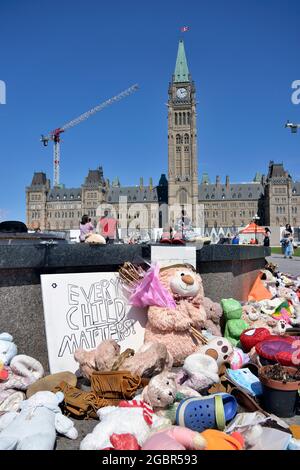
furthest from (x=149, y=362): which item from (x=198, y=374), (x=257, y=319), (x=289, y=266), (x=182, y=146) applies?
(x=182, y=146)

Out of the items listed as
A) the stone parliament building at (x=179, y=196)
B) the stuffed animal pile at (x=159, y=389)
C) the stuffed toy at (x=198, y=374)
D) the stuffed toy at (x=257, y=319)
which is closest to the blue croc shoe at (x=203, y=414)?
the stuffed animal pile at (x=159, y=389)

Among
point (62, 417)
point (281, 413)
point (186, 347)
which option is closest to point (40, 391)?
point (62, 417)

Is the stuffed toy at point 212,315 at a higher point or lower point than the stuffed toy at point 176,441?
higher

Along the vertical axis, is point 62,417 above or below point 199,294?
below

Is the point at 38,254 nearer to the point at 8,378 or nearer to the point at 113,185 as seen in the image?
the point at 8,378

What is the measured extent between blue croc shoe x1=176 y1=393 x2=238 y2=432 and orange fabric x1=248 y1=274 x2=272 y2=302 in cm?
415

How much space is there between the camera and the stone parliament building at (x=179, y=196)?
106500 millimetres

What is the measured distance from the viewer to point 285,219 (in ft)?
346

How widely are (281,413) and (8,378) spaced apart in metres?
2.20

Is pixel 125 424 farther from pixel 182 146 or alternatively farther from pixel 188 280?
pixel 182 146

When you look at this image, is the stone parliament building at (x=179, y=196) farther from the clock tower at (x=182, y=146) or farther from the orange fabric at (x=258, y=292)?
the orange fabric at (x=258, y=292)

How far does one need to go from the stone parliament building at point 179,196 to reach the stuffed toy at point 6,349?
322 feet

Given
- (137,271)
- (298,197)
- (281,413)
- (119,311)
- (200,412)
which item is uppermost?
(298,197)

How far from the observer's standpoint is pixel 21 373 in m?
3.23
